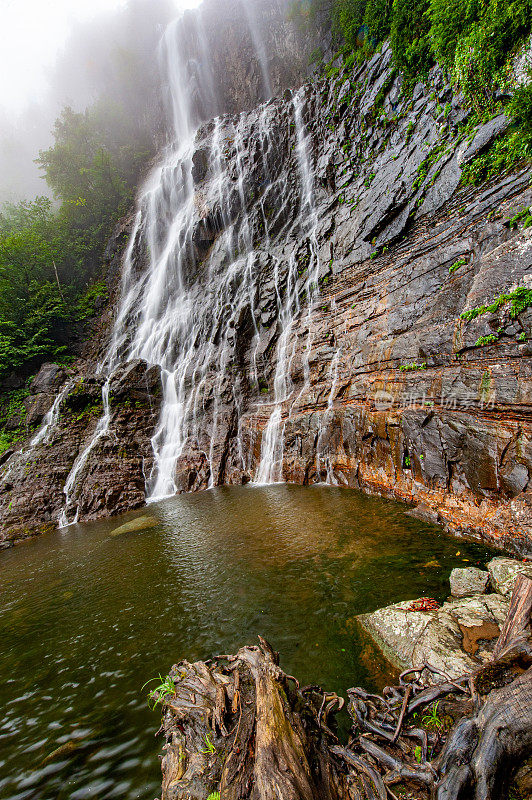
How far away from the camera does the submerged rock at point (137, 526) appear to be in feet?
32.1

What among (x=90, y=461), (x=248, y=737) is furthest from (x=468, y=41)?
(x=90, y=461)

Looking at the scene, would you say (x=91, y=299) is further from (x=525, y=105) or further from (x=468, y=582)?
(x=468, y=582)

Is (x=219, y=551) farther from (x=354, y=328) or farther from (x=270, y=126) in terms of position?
(x=270, y=126)

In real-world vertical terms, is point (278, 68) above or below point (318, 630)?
above

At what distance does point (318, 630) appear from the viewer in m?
3.91

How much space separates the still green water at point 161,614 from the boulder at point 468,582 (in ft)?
0.80

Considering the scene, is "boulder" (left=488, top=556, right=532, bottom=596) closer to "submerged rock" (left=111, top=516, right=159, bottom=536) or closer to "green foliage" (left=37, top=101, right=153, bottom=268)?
"submerged rock" (left=111, top=516, right=159, bottom=536)

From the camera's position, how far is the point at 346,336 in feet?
39.7

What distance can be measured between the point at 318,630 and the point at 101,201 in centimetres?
4371

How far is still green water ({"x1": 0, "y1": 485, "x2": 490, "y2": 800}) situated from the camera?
282 cm

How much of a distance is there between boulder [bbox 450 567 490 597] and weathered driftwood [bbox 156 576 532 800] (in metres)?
2.00

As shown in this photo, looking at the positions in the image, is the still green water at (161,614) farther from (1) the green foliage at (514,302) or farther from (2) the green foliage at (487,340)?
(1) the green foliage at (514,302)

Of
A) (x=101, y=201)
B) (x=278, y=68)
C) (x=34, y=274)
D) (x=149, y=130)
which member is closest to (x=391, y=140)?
(x=278, y=68)

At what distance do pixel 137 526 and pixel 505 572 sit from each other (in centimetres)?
970
